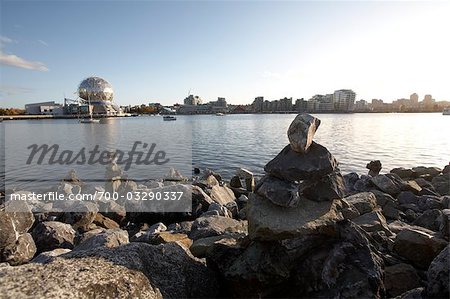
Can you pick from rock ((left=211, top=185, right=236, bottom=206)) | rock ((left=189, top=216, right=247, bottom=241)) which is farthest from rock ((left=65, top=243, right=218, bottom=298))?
rock ((left=211, top=185, right=236, bottom=206))

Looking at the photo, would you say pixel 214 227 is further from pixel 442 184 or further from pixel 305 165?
pixel 442 184

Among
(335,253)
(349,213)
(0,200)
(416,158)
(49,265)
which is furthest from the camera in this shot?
(416,158)

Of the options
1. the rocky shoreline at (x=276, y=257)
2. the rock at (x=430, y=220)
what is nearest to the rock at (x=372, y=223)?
the rocky shoreline at (x=276, y=257)

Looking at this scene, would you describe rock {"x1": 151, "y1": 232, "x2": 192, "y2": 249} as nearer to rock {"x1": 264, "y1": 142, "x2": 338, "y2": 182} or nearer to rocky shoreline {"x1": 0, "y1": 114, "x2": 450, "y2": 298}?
rocky shoreline {"x1": 0, "y1": 114, "x2": 450, "y2": 298}

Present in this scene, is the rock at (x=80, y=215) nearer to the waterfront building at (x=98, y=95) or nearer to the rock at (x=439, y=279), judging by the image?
the rock at (x=439, y=279)

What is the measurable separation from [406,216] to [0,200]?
64.6ft

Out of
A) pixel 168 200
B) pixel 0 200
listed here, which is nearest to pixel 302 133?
pixel 168 200

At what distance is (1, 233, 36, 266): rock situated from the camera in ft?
20.5

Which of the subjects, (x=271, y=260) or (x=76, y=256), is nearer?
(x=76, y=256)

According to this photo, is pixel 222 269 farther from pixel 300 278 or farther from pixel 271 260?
pixel 300 278

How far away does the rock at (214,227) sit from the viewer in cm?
796

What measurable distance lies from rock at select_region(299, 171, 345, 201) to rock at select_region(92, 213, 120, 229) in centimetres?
763

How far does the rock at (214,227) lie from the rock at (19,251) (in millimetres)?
3870

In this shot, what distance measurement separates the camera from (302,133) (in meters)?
5.69
